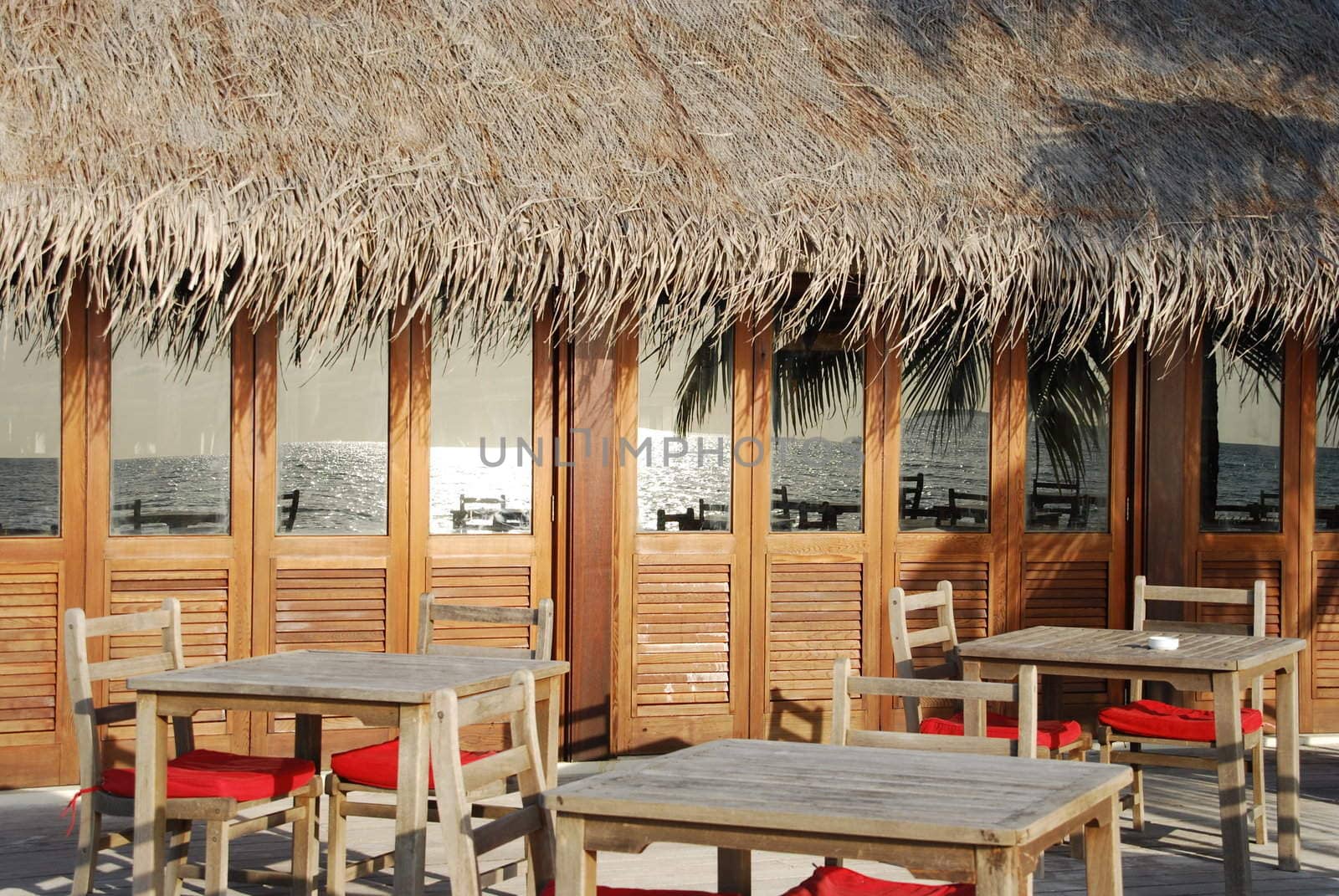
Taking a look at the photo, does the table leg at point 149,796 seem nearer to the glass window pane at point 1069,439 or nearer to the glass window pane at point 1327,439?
the glass window pane at point 1069,439

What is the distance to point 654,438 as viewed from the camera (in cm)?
601

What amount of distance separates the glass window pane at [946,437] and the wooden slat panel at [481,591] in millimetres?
1557

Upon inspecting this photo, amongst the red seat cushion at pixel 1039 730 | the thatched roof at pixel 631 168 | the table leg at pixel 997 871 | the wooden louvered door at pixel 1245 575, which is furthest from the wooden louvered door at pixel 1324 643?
the table leg at pixel 997 871

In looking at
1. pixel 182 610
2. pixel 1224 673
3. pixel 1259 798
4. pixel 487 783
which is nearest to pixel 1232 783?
pixel 1224 673

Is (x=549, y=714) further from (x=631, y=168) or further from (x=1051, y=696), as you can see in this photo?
A: (x=1051, y=696)

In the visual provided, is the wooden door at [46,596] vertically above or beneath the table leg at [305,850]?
above

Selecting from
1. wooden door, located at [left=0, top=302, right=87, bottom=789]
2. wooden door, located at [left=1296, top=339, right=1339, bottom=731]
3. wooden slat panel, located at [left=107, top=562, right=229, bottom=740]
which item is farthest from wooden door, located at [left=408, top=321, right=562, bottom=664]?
wooden door, located at [left=1296, top=339, right=1339, bottom=731]

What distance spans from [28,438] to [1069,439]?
4.00 metres

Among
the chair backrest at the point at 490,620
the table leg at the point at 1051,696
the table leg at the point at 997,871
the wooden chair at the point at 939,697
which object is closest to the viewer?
the table leg at the point at 997,871

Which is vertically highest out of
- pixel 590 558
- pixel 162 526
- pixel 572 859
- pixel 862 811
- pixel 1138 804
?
pixel 162 526

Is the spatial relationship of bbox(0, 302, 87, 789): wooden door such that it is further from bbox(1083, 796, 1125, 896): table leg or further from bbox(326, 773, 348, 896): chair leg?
bbox(1083, 796, 1125, 896): table leg

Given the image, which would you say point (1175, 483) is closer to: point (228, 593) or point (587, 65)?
point (587, 65)

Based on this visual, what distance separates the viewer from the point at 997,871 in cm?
235

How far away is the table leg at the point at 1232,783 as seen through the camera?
4.28 meters
